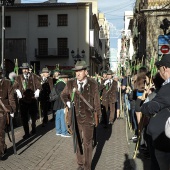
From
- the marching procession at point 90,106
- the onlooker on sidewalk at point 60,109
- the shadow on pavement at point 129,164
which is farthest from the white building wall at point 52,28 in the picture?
the shadow on pavement at point 129,164

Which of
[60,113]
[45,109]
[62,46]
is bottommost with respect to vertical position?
[45,109]

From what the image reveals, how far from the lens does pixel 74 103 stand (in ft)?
20.5

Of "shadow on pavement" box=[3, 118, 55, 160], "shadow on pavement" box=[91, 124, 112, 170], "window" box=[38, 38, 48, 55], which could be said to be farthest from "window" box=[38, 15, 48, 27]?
"shadow on pavement" box=[91, 124, 112, 170]

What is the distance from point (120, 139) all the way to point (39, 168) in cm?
343

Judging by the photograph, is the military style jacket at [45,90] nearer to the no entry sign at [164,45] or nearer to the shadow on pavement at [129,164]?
the no entry sign at [164,45]

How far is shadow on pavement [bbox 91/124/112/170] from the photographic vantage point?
7.24 metres

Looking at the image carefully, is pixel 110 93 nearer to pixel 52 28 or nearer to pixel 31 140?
pixel 31 140

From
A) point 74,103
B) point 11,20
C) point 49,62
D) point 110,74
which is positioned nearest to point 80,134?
point 74,103

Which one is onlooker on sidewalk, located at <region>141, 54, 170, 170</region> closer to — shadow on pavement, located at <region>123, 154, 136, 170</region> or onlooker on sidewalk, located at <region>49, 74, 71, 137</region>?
shadow on pavement, located at <region>123, 154, 136, 170</region>

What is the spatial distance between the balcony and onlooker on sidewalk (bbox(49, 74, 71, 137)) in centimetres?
3248

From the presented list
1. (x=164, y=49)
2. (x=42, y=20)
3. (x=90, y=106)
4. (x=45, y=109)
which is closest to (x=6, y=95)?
(x=90, y=106)

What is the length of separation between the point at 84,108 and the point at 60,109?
4032mm

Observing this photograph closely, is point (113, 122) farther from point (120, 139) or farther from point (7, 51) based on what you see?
point (7, 51)

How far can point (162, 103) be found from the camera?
151 inches
